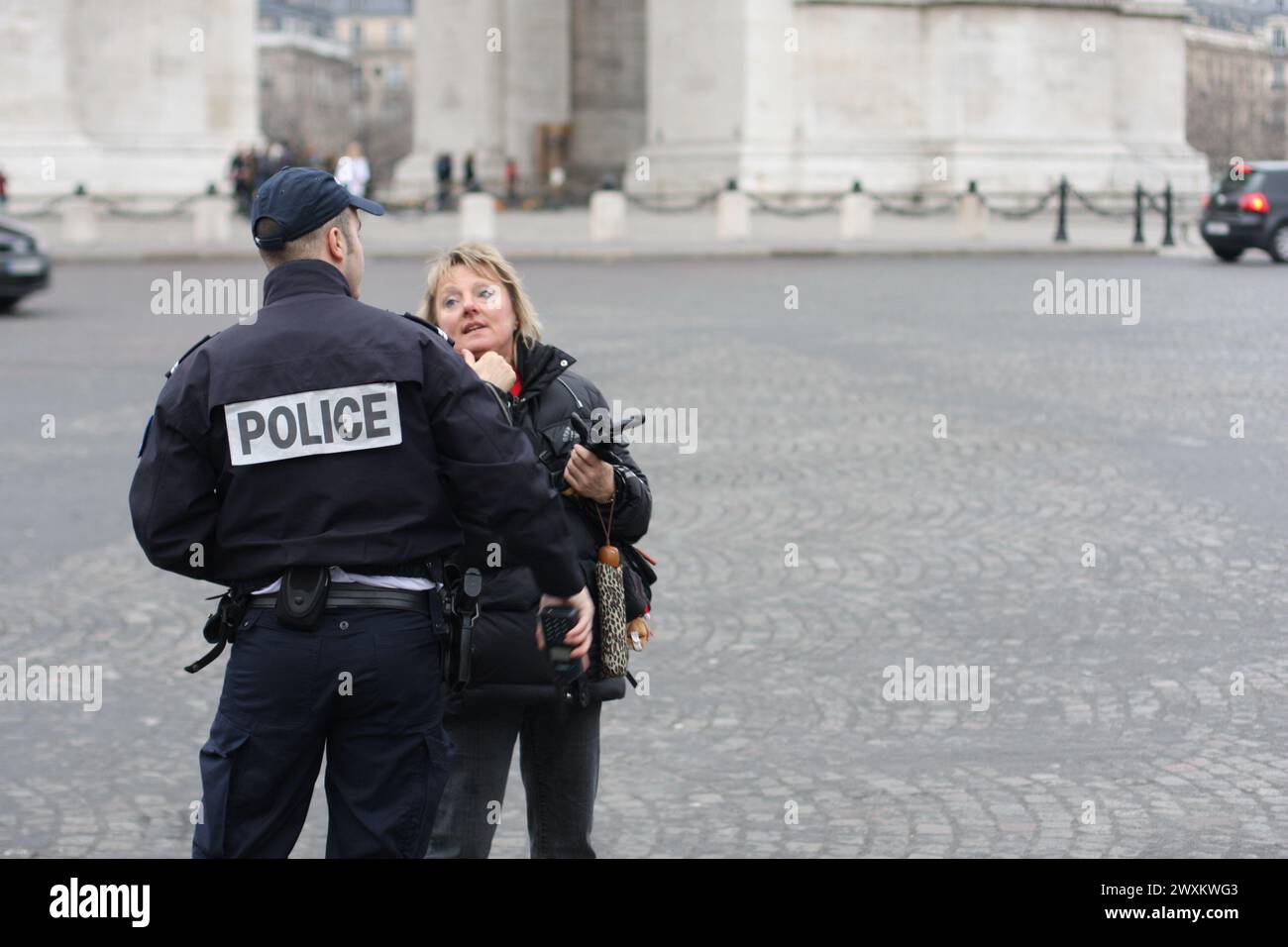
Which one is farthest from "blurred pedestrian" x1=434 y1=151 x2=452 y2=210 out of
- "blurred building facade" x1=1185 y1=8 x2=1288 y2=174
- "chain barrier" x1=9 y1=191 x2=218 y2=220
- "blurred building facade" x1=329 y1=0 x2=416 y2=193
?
"blurred building facade" x1=329 y1=0 x2=416 y2=193

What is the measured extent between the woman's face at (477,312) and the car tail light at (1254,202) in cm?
2396

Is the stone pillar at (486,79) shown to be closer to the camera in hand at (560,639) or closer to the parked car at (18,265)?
the parked car at (18,265)

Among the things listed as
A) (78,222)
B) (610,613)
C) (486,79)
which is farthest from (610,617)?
(486,79)

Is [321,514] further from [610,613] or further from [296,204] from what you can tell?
[610,613]

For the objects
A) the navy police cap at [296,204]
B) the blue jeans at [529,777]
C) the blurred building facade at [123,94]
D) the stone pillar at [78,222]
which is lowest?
the blue jeans at [529,777]

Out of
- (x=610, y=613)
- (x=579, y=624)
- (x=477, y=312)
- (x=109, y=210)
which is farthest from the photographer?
(x=109, y=210)

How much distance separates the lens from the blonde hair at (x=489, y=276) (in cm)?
421

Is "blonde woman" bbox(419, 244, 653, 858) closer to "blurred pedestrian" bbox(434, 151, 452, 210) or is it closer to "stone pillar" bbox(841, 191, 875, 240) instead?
"stone pillar" bbox(841, 191, 875, 240)

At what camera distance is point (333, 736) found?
3.67 meters

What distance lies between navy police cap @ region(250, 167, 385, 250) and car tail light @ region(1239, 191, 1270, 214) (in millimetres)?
24532

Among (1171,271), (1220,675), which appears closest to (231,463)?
(1220,675)

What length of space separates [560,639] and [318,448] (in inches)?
26.8

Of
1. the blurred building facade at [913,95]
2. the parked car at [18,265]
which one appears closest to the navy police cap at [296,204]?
the parked car at [18,265]

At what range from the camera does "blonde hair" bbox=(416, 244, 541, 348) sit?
4.21m
